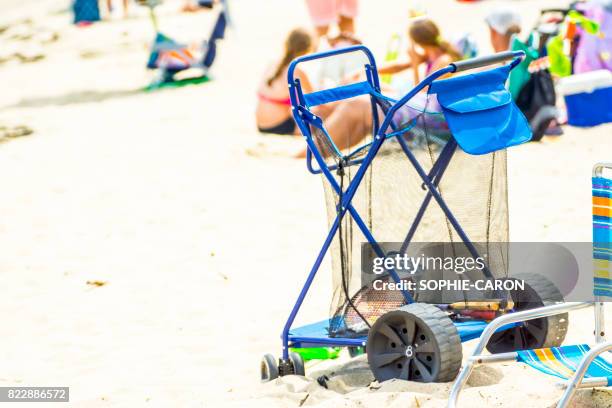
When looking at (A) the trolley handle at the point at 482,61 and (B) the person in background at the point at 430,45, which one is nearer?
(A) the trolley handle at the point at 482,61

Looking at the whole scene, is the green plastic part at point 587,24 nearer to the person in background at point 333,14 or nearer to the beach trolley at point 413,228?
the person in background at point 333,14

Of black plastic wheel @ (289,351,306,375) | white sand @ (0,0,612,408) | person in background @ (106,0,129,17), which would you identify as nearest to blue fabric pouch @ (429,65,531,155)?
white sand @ (0,0,612,408)

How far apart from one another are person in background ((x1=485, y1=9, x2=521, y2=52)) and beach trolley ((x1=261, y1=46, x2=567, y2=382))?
4.63m

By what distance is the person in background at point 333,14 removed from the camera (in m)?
10.5

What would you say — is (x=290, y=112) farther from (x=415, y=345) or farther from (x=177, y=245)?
(x=415, y=345)

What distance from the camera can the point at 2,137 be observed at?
9.98 metres

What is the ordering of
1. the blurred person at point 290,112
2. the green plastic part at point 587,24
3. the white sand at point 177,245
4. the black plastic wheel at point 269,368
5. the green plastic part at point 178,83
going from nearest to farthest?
1. the black plastic wheel at point 269,368
2. the white sand at point 177,245
3. the blurred person at point 290,112
4. the green plastic part at point 587,24
5. the green plastic part at point 178,83

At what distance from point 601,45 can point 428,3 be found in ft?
22.3

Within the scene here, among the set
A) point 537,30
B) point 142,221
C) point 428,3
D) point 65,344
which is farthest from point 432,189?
point 428,3

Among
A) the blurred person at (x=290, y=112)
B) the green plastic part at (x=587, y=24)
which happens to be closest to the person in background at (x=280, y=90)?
the blurred person at (x=290, y=112)

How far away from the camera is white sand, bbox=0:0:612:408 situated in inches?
176

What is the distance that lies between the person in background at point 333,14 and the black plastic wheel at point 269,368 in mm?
6489

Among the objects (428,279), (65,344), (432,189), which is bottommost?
(65,344)

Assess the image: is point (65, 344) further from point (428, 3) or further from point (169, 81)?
point (428, 3)
